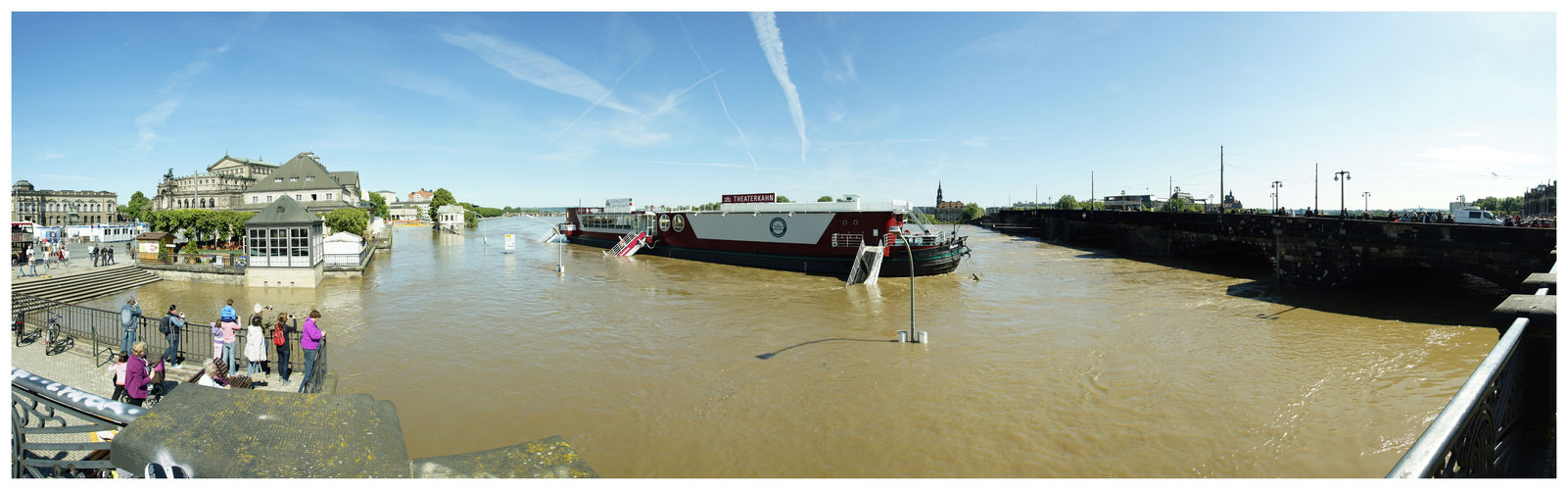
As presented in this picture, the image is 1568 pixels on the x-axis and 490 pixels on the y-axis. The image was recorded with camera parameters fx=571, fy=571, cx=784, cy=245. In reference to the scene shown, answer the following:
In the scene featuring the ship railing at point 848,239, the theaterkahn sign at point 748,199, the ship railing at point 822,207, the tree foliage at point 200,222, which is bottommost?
the ship railing at point 848,239

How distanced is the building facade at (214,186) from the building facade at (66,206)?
11991 mm

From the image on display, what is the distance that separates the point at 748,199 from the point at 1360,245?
28.0 metres

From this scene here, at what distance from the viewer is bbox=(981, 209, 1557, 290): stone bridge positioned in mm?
16172

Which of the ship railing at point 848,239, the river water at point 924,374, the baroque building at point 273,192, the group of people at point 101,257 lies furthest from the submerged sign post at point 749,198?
the baroque building at point 273,192

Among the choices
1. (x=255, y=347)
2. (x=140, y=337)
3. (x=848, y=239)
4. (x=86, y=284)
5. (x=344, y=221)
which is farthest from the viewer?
(x=344, y=221)

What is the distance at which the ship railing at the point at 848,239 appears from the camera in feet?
97.6

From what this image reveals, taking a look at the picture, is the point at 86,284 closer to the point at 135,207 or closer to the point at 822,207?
the point at 822,207

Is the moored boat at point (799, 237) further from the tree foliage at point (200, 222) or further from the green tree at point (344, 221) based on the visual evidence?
the green tree at point (344, 221)

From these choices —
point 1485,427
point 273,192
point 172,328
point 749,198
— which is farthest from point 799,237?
point 273,192

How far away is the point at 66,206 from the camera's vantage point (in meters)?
84.1

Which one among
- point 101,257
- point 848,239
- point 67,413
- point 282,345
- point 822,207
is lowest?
point 282,345

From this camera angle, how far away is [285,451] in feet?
11.0

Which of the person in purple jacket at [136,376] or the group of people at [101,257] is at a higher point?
the group of people at [101,257]

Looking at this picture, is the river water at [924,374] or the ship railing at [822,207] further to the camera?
the ship railing at [822,207]
